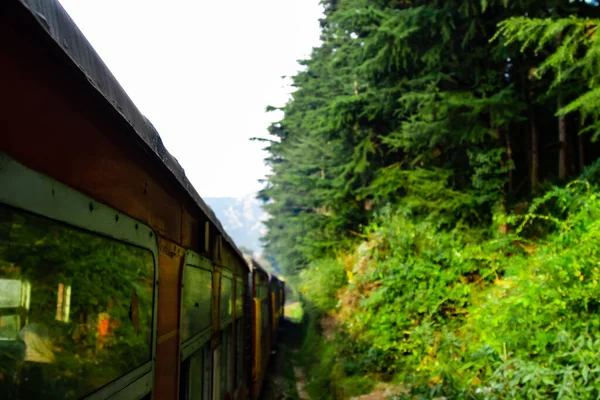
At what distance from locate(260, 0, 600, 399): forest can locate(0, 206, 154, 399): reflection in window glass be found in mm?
4041

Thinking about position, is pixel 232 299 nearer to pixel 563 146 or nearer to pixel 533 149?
pixel 533 149

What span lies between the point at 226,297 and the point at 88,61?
4.70 metres

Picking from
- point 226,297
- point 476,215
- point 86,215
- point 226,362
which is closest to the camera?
point 86,215

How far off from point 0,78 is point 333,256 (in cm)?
1606

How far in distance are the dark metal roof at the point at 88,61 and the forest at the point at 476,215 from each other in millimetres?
4215

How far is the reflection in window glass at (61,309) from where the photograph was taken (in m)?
1.15

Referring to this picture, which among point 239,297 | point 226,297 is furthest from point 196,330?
point 239,297

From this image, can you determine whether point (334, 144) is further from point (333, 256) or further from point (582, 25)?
point (582, 25)

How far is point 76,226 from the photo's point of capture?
4.81ft

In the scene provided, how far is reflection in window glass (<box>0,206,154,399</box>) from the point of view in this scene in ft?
3.78

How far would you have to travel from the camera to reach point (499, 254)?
8039 millimetres

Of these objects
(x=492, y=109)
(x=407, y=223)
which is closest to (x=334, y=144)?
(x=407, y=223)

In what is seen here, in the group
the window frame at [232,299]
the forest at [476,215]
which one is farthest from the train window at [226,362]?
the forest at [476,215]

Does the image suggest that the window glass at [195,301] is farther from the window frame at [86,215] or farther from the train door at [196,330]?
the window frame at [86,215]
